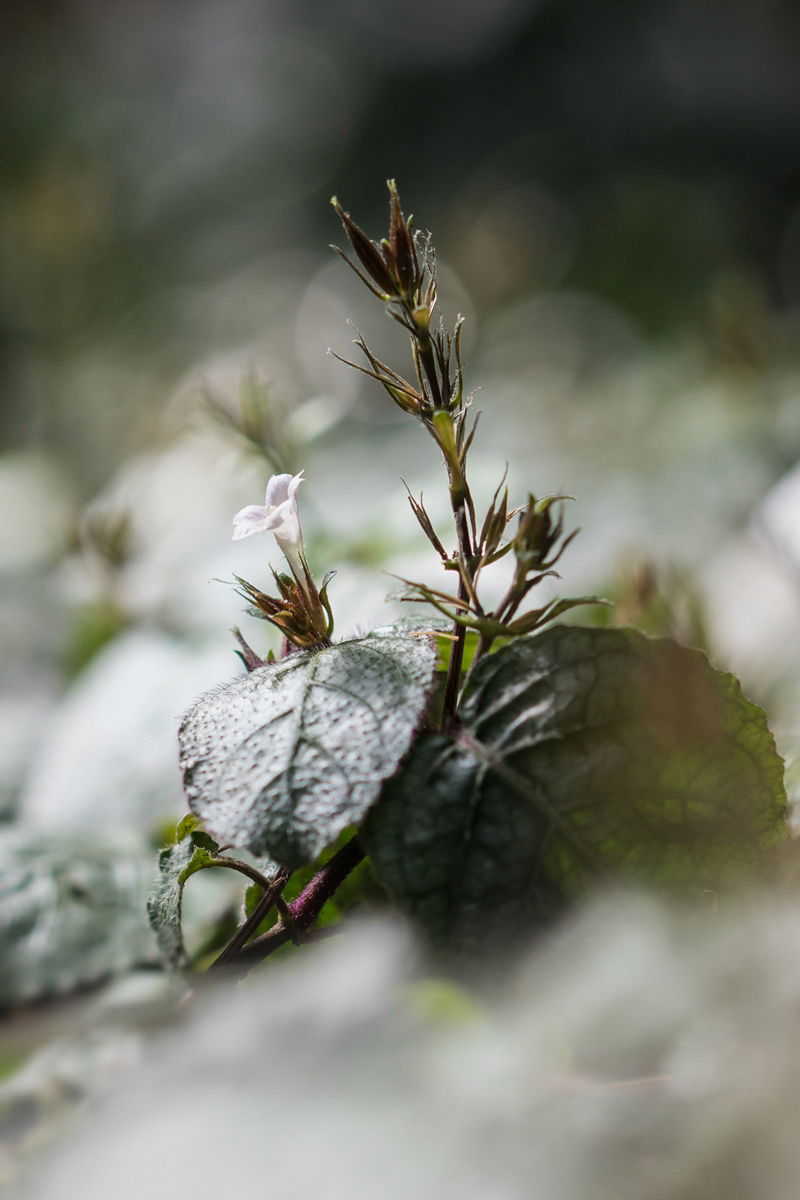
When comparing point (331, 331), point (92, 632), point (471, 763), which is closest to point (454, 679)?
point (471, 763)

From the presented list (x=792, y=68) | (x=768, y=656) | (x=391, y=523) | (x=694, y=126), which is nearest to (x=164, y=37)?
(x=694, y=126)

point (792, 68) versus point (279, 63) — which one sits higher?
point (279, 63)

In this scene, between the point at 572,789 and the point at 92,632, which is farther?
the point at 92,632

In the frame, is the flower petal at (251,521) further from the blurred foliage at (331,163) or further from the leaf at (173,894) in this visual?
the blurred foliage at (331,163)

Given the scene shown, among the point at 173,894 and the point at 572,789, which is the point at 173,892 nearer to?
the point at 173,894

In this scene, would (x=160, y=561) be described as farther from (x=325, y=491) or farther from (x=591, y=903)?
(x=591, y=903)

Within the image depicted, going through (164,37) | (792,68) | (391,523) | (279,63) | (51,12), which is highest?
(51,12)
